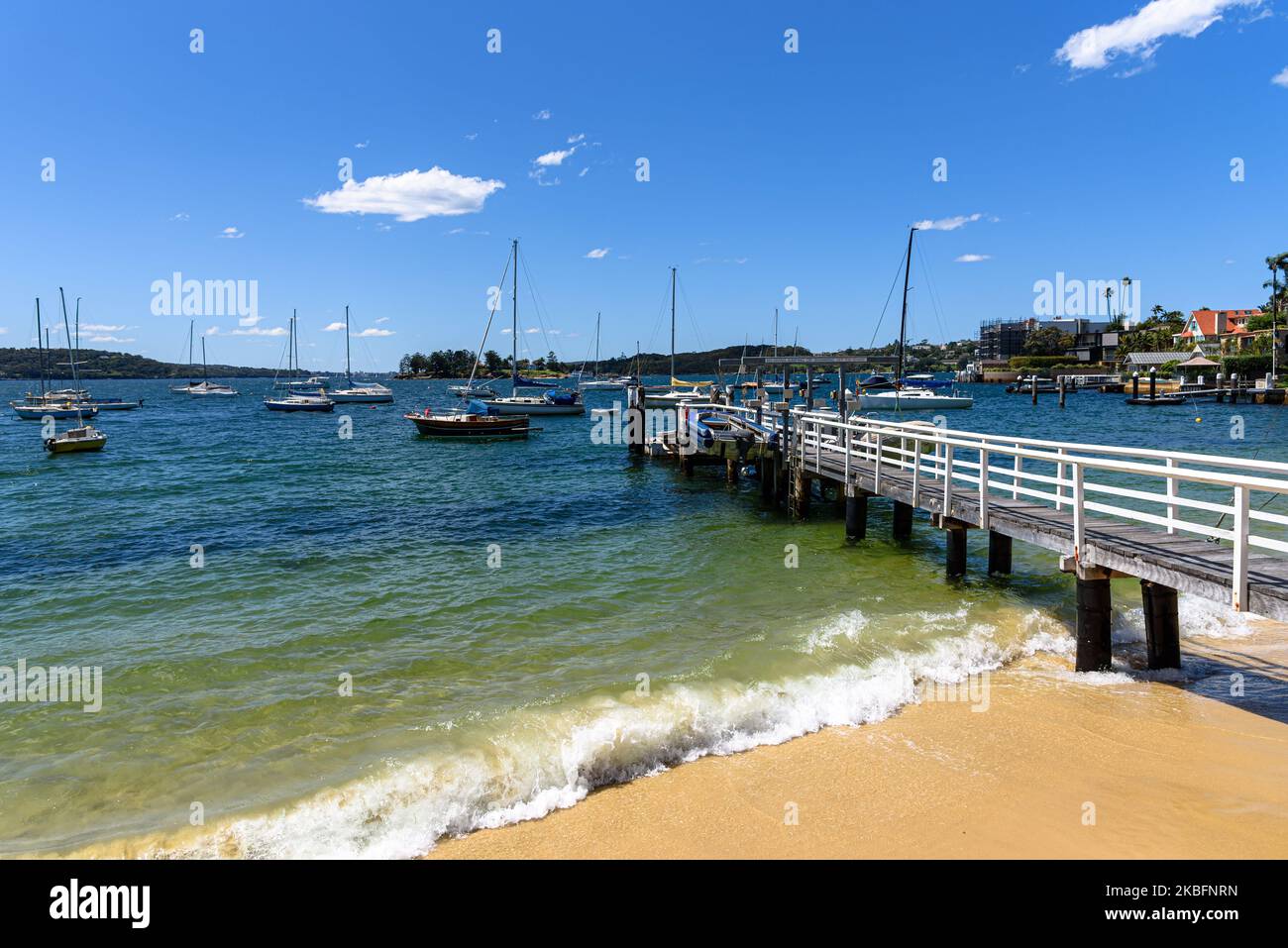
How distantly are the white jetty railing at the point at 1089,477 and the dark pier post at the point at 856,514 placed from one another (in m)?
0.53

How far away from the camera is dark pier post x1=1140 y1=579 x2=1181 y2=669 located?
8992mm

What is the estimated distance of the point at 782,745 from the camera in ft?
25.3

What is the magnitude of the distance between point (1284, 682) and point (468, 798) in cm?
942

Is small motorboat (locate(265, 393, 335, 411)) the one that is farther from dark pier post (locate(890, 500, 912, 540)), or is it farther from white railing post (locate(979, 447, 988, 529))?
white railing post (locate(979, 447, 988, 529))

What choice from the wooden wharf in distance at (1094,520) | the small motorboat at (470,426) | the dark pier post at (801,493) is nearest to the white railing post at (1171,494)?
the wooden wharf in distance at (1094,520)

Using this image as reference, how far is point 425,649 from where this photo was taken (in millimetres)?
10844

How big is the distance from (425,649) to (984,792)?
754 cm

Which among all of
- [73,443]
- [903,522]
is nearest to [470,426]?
[73,443]

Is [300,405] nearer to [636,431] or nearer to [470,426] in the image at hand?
[470,426]

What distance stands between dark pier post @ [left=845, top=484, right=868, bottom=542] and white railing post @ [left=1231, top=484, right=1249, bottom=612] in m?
10.3

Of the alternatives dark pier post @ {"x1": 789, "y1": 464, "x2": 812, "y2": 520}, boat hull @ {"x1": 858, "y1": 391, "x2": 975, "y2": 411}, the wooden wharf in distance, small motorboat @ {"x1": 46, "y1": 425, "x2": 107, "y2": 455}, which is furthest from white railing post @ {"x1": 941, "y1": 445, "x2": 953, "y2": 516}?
boat hull @ {"x1": 858, "y1": 391, "x2": 975, "y2": 411}
